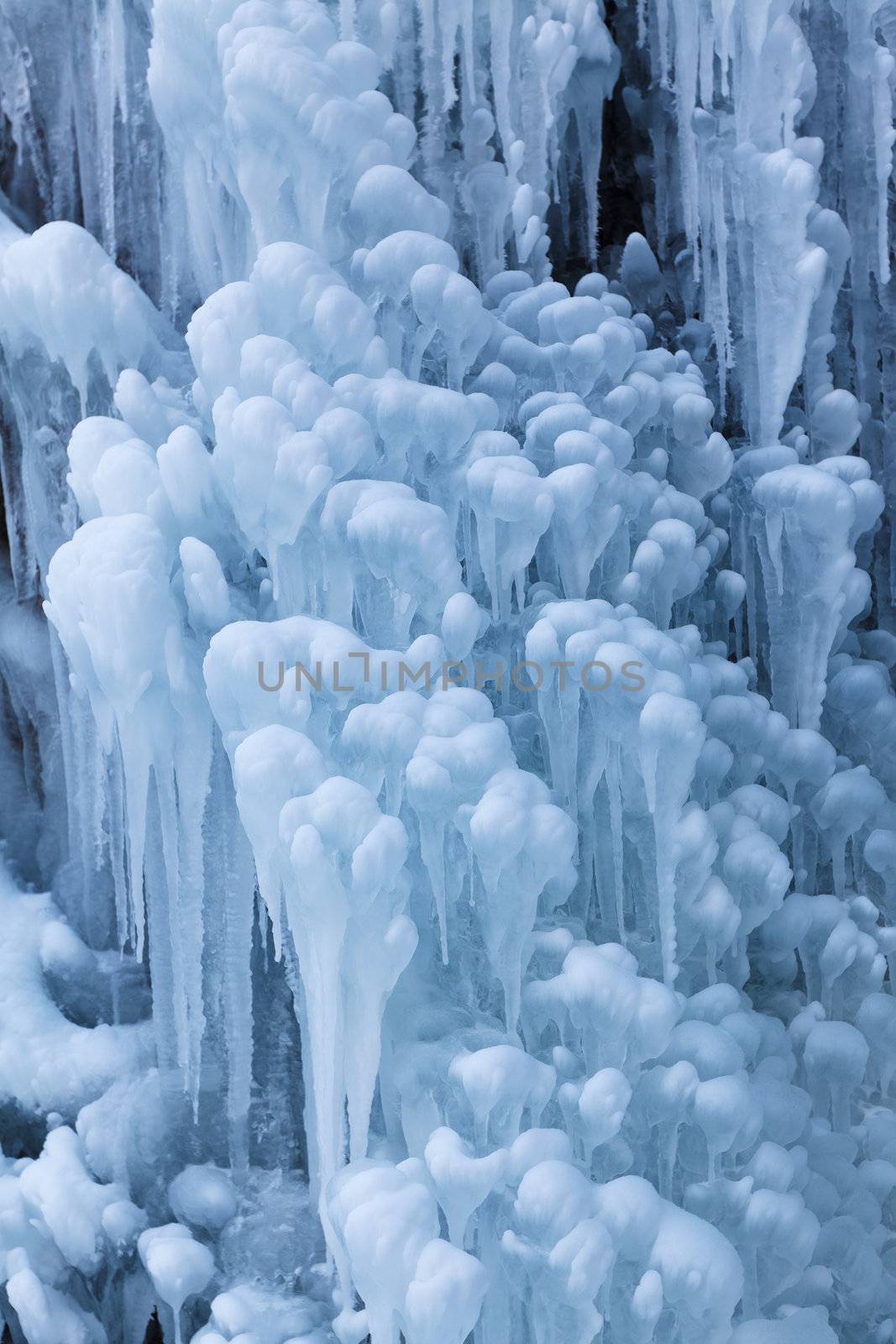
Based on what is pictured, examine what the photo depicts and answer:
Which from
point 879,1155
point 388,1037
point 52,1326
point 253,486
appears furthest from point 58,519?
point 879,1155

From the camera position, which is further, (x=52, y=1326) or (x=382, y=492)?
(x=52, y=1326)

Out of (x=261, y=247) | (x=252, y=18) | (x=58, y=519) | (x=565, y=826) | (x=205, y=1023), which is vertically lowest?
(x=205, y=1023)

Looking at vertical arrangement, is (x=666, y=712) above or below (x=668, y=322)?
below

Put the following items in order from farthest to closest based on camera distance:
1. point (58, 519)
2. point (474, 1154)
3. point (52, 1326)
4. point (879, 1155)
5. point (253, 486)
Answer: point (58, 519), point (879, 1155), point (52, 1326), point (253, 486), point (474, 1154)

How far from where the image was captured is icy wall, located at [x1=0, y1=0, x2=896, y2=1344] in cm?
349

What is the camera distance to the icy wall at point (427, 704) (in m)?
3.49

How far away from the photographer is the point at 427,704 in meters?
3.65

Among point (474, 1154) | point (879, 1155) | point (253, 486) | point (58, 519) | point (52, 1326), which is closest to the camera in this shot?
point (474, 1154)

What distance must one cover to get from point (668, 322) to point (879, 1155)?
3.57 metres

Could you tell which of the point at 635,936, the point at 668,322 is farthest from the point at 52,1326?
the point at 668,322

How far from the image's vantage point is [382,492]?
371cm

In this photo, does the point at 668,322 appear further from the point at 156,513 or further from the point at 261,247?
the point at 156,513

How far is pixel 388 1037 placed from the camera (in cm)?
380

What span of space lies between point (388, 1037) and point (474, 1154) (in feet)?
1.61
